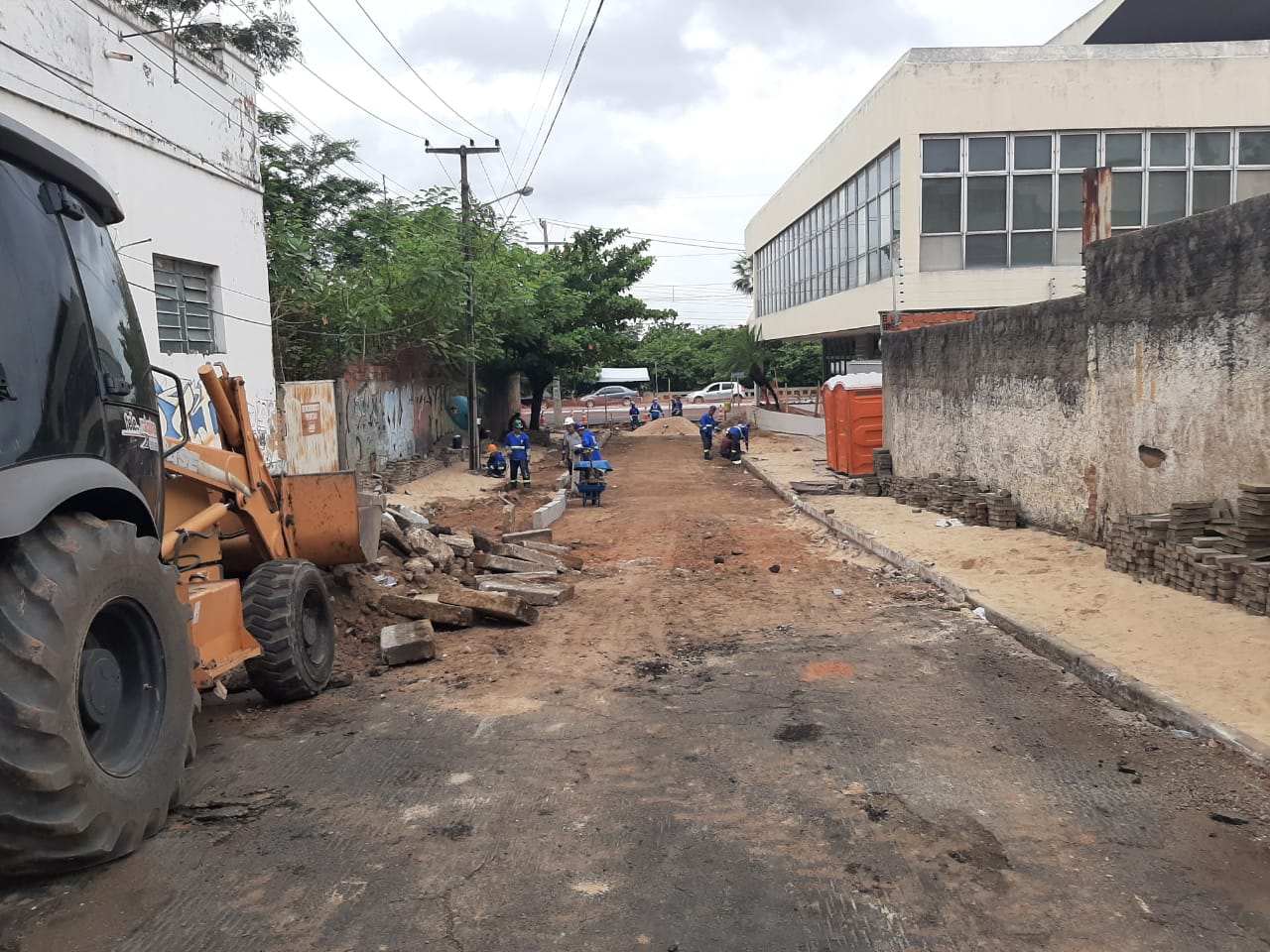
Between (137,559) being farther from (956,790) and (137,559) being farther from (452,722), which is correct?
(956,790)

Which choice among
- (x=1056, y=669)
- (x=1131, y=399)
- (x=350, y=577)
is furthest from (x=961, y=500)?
(x=350, y=577)

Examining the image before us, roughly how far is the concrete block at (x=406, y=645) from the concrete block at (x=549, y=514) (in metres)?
7.78

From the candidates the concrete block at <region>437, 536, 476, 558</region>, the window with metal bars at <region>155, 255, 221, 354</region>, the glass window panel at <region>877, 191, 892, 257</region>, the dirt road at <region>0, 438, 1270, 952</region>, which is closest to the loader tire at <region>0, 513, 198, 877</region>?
the dirt road at <region>0, 438, 1270, 952</region>

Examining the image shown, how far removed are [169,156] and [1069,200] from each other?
1957cm

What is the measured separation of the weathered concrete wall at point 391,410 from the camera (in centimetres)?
1801

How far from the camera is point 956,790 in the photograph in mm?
4836

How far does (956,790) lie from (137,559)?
3.88 meters

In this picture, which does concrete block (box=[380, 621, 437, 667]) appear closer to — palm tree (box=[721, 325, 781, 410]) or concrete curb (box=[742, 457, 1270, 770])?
concrete curb (box=[742, 457, 1270, 770])

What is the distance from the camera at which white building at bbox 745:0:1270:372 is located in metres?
22.3

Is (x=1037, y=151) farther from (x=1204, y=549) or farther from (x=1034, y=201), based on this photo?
(x=1204, y=549)

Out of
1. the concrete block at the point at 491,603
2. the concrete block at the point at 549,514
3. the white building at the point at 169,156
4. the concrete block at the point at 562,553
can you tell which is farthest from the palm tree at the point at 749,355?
the concrete block at the point at 491,603

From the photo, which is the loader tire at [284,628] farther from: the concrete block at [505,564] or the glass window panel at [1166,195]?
the glass window panel at [1166,195]

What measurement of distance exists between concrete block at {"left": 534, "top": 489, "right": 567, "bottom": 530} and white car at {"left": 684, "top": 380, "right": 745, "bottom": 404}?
33157mm

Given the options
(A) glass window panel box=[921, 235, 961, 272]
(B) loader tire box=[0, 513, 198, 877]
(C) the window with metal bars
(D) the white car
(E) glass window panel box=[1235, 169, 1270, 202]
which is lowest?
(B) loader tire box=[0, 513, 198, 877]
